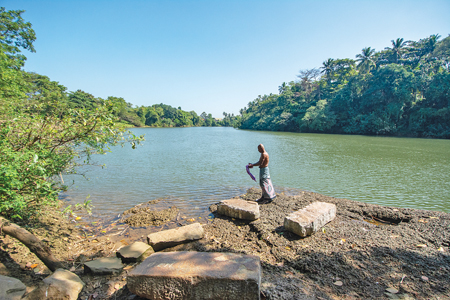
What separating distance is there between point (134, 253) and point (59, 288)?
58.1 inches

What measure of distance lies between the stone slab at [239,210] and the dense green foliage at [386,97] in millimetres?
43863

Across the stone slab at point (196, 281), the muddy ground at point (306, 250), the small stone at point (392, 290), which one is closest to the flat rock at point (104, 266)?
→ the muddy ground at point (306, 250)

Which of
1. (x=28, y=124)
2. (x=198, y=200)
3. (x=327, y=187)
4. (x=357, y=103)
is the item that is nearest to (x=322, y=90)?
(x=357, y=103)

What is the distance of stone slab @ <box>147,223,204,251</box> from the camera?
464 cm

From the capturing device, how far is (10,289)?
2.67m

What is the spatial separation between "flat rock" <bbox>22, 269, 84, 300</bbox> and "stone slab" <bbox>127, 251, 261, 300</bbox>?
818 millimetres

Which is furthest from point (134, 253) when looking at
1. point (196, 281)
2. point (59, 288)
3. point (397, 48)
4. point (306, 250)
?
point (397, 48)

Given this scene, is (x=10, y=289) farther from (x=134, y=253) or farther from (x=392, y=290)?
(x=392, y=290)

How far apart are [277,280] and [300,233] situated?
159cm

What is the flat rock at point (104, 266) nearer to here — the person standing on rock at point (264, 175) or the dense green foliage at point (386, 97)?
the person standing on rock at point (264, 175)

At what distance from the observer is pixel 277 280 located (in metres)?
3.35

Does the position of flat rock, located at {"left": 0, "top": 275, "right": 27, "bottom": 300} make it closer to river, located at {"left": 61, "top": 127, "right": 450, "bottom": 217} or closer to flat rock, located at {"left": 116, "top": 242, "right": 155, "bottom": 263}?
flat rock, located at {"left": 116, "top": 242, "right": 155, "bottom": 263}

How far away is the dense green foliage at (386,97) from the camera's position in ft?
119

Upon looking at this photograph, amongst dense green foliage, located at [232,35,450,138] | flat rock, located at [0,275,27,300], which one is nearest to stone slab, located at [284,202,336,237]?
flat rock, located at [0,275,27,300]
